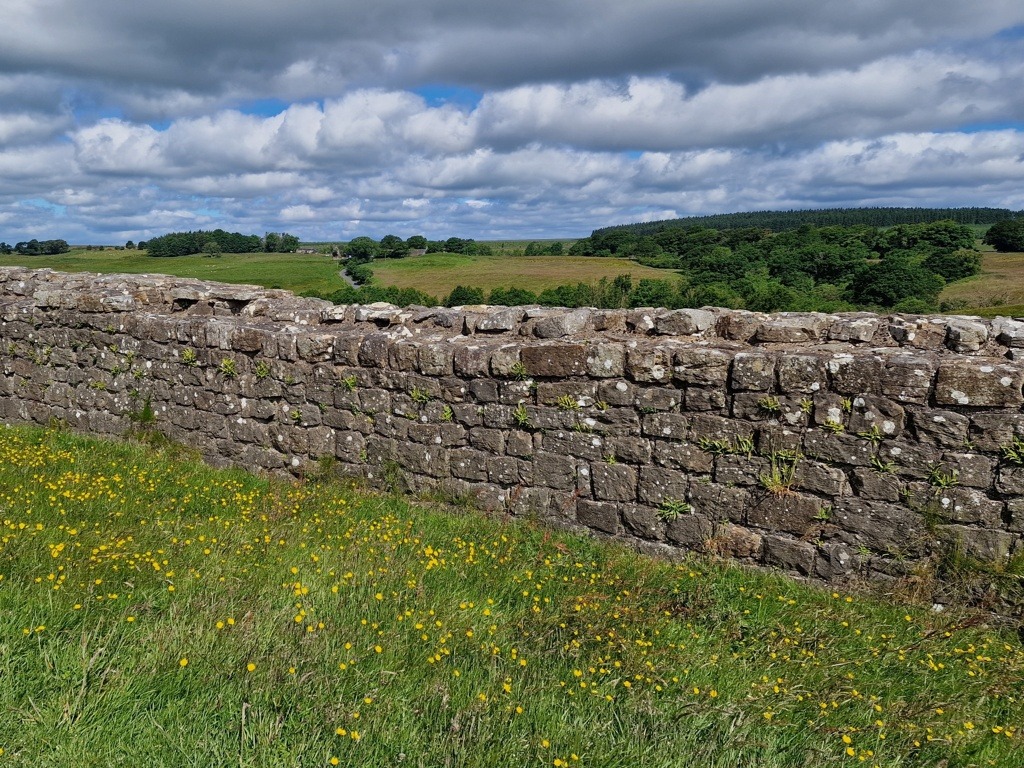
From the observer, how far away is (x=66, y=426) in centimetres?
978

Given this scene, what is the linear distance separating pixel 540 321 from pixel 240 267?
38.7m

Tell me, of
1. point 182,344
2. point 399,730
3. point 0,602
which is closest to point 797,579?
point 399,730

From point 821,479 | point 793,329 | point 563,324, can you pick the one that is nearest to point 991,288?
point 793,329

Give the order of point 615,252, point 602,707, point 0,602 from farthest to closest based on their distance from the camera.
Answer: point 615,252 < point 0,602 < point 602,707

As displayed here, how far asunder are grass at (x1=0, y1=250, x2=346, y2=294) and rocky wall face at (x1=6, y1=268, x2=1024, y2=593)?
93.1 feet

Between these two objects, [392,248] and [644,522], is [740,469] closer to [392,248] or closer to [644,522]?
[644,522]

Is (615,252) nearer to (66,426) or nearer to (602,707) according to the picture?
(66,426)

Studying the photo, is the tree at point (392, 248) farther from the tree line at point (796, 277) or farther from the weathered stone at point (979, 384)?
the weathered stone at point (979, 384)

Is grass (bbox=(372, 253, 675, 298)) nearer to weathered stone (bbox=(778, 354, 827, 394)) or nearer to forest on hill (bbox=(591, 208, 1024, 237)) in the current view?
forest on hill (bbox=(591, 208, 1024, 237))

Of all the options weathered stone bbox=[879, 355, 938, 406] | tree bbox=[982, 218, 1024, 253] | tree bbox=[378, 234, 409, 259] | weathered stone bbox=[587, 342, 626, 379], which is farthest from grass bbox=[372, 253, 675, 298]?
weathered stone bbox=[879, 355, 938, 406]

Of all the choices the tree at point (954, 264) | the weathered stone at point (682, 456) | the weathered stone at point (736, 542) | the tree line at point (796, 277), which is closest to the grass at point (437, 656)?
the weathered stone at point (736, 542)

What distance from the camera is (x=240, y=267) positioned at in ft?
137

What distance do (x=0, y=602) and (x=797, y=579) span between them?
17.8 ft

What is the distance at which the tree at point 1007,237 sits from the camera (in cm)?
5784
